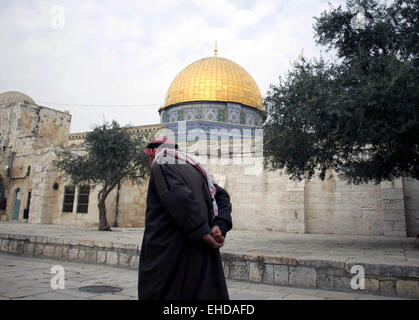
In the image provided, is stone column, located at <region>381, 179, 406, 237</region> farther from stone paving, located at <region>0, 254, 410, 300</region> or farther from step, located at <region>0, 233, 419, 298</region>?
stone paving, located at <region>0, 254, 410, 300</region>

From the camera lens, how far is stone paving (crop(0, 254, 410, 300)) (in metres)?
4.30

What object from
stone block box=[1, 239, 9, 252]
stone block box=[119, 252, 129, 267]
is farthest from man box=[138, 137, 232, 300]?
stone block box=[1, 239, 9, 252]

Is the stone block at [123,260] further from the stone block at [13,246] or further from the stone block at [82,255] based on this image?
the stone block at [13,246]

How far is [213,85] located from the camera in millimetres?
28203

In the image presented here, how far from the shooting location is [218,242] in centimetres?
244

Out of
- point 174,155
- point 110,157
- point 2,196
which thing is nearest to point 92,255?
point 174,155

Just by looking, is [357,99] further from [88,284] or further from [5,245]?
[5,245]

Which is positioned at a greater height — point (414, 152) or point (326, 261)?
point (414, 152)

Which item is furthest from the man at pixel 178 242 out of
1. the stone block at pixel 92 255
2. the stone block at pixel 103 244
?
the stone block at pixel 92 255

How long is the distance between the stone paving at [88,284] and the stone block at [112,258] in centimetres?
16

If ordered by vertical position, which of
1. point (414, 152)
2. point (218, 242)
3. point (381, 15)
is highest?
point (381, 15)

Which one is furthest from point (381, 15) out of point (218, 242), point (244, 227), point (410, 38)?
point (244, 227)
